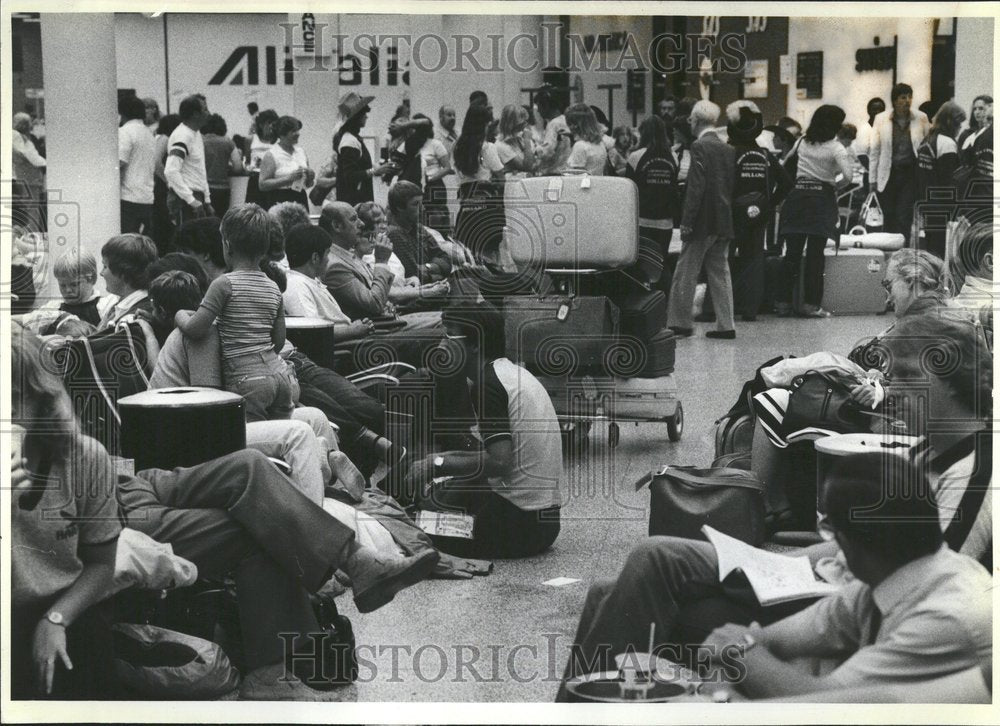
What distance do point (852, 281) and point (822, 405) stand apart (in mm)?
5287

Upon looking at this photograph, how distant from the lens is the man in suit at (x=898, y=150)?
179 inches

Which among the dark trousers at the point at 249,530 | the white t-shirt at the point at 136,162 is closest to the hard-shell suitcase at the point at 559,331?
the white t-shirt at the point at 136,162

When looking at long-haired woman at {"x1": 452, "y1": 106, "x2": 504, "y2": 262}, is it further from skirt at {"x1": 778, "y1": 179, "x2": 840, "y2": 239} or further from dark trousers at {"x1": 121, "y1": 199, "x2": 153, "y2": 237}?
skirt at {"x1": 778, "y1": 179, "x2": 840, "y2": 239}

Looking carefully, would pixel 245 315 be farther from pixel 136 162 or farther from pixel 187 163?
pixel 187 163

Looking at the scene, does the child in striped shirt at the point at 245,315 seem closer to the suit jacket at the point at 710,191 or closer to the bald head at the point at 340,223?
the bald head at the point at 340,223

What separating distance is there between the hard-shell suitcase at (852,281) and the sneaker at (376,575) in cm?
652

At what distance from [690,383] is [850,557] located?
4.95 metres

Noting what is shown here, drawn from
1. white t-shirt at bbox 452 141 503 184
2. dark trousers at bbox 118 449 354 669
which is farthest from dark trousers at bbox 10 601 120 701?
white t-shirt at bbox 452 141 503 184

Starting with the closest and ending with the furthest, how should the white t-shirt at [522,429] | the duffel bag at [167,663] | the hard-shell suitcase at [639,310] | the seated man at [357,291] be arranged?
the duffel bag at [167,663] → the white t-shirt at [522,429] → the seated man at [357,291] → the hard-shell suitcase at [639,310]

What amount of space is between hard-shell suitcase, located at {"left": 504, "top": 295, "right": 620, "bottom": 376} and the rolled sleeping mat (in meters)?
2.28

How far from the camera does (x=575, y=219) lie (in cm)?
564

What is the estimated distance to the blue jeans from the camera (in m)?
4.18

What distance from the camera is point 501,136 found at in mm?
8945

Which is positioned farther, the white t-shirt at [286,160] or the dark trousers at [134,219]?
the white t-shirt at [286,160]
